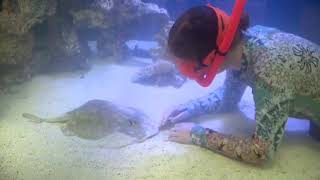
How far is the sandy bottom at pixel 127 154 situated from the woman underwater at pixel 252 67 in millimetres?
167

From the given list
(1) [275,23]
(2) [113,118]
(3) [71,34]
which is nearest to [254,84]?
(2) [113,118]

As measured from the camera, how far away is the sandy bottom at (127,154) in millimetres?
2678

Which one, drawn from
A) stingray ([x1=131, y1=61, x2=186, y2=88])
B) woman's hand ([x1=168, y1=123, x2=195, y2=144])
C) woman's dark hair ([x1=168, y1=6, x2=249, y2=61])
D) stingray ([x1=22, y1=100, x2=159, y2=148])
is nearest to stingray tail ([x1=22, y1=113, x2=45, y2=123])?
stingray ([x1=22, y1=100, x2=159, y2=148])

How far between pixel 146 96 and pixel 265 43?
1.98 meters

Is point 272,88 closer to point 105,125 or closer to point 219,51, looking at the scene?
point 219,51

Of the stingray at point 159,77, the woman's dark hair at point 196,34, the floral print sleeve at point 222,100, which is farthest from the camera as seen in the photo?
the stingray at point 159,77

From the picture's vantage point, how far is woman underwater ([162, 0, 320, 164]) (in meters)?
2.67

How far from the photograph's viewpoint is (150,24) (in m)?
6.74

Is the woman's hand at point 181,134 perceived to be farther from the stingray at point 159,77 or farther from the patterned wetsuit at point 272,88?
the stingray at point 159,77

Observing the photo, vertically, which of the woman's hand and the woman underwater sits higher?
the woman underwater

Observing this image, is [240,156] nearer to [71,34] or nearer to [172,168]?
[172,168]

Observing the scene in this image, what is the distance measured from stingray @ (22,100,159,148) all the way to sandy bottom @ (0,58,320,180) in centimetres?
9

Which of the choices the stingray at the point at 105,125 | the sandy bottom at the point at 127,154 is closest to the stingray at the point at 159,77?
the sandy bottom at the point at 127,154

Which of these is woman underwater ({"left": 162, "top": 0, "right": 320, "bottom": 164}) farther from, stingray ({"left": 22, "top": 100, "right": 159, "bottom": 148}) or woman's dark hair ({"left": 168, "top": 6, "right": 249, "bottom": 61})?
stingray ({"left": 22, "top": 100, "right": 159, "bottom": 148})
